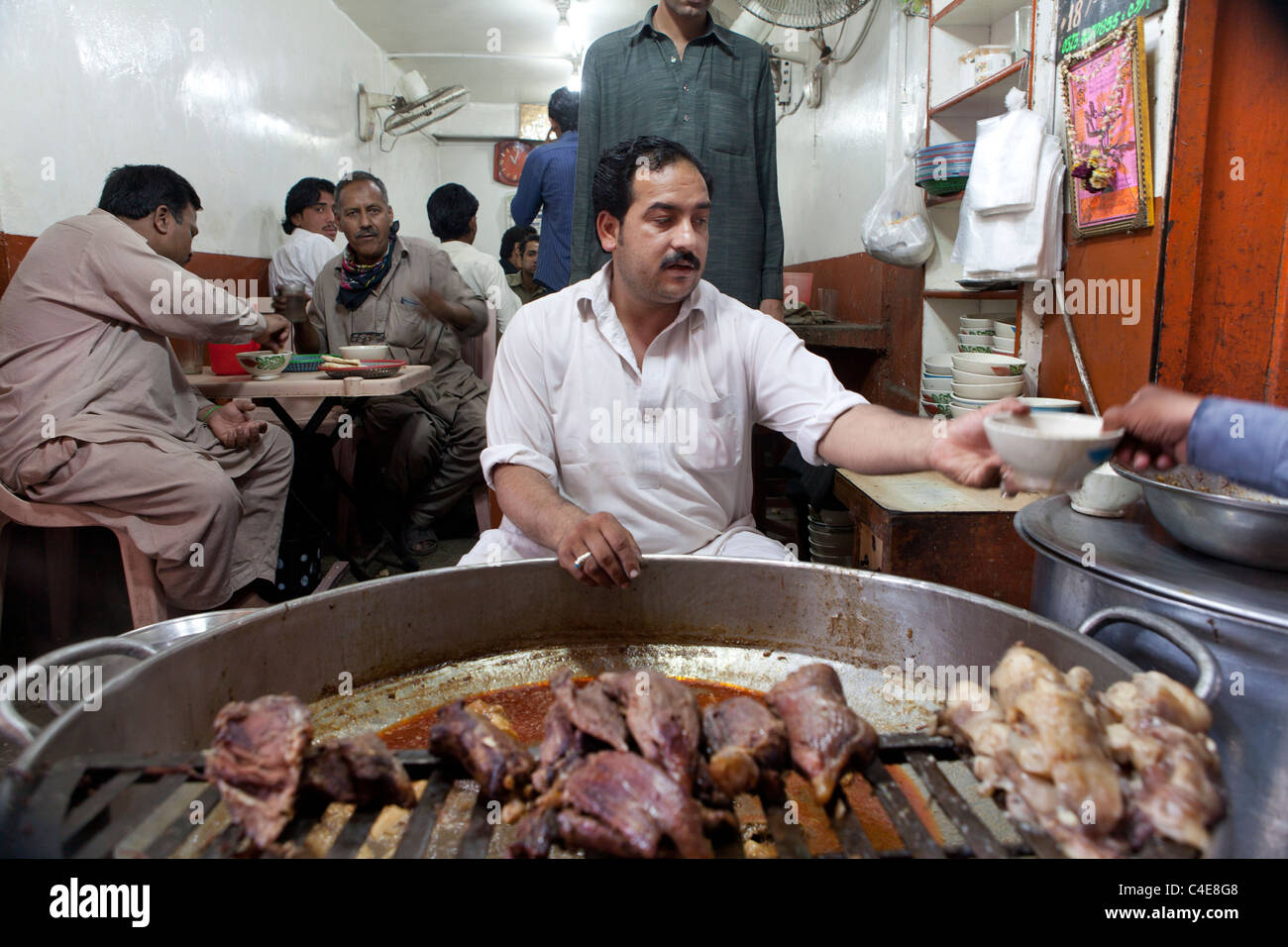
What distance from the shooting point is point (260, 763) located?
1.01 metres

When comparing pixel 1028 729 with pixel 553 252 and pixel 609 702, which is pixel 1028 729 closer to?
pixel 609 702

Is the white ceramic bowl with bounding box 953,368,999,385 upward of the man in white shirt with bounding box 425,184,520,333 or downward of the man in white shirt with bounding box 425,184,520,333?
downward

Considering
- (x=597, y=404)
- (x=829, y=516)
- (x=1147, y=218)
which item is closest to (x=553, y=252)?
(x=829, y=516)

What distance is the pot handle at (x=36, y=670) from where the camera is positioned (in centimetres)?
105

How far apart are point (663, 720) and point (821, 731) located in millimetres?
211

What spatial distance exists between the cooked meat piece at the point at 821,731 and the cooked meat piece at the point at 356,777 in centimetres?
51

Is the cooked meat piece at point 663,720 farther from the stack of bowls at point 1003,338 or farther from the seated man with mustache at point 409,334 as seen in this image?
the seated man with mustache at point 409,334

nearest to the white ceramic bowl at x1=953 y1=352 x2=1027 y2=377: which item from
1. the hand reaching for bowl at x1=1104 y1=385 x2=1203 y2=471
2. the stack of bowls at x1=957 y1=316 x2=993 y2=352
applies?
the stack of bowls at x1=957 y1=316 x2=993 y2=352

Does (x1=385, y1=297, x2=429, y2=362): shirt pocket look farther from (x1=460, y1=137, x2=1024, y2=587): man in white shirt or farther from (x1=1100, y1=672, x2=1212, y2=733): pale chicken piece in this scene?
(x1=1100, y1=672, x2=1212, y2=733): pale chicken piece

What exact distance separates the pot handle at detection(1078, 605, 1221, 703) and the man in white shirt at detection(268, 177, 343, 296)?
545cm

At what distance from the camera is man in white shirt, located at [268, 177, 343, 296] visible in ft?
18.8

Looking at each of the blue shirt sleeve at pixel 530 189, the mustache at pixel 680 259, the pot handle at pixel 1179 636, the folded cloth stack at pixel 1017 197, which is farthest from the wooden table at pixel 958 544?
the blue shirt sleeve at pixel 530 189

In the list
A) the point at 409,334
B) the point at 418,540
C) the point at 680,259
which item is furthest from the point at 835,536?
the point at 409,334
